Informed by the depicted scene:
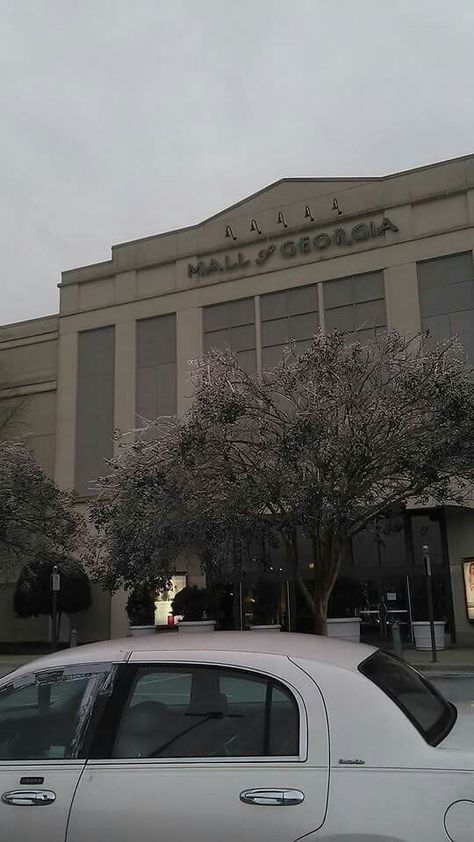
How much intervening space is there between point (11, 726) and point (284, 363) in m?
13.0

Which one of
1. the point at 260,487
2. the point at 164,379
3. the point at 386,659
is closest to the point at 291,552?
A: the point at 260,487

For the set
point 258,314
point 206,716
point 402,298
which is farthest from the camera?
point 258,314

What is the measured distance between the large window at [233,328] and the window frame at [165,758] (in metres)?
24.5

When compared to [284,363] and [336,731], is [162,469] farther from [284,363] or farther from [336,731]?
[336,731]

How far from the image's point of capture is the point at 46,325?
32.7 metres

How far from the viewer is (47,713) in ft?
11.6

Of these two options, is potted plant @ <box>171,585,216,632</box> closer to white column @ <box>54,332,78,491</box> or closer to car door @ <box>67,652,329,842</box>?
white column @ <box>54,332,78,491</box>

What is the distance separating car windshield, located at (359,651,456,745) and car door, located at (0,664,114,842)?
122 cm

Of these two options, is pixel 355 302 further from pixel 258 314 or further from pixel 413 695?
pixel 413 695

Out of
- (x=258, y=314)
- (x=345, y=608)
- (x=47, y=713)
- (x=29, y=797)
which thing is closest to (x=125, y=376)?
(x=258, y=314)

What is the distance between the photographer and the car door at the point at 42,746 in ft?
10.2

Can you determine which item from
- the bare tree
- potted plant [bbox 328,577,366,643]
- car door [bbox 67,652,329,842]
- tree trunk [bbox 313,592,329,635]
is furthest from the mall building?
car door [bbox 67,652,329,842]

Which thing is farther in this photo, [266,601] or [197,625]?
[266,601]

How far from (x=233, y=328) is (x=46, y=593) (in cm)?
1166
